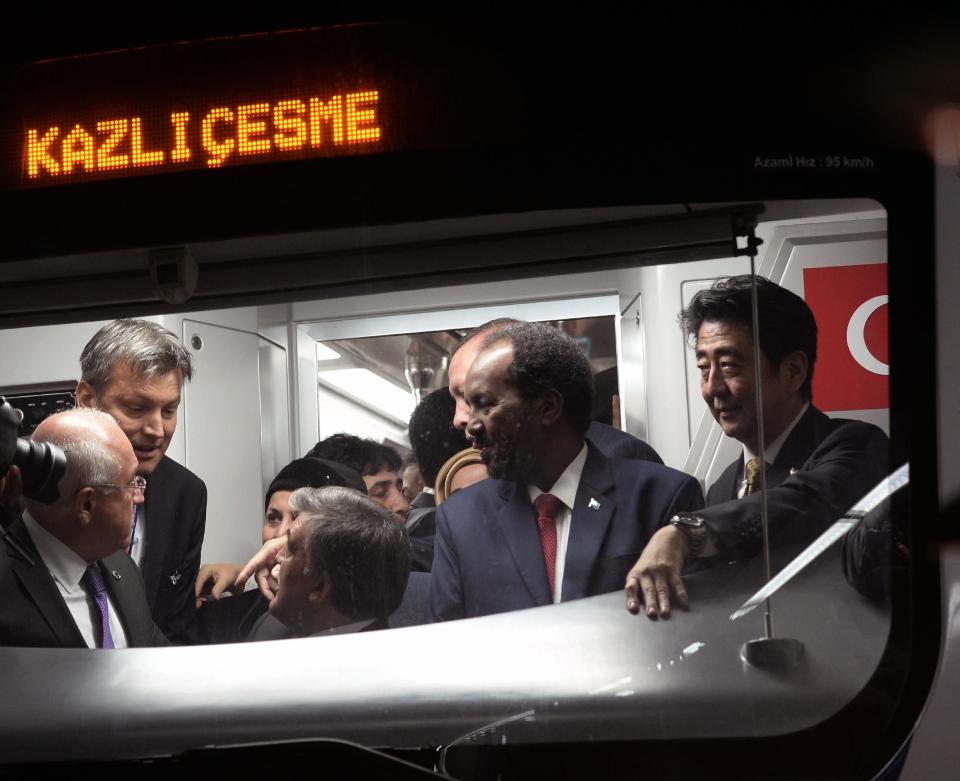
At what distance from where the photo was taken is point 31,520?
6.10ft

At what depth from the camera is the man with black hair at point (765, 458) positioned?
1.73 metres

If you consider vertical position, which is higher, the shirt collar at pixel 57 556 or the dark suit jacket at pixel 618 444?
the dark suit jacket at pixel 618 444

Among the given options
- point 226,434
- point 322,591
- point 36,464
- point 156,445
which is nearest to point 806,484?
point 322,591

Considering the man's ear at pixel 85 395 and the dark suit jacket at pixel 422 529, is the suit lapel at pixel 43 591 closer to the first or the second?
the man's ear at pixel 85 395

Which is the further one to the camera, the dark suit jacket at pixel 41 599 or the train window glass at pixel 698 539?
the dark suit jacket at pixel 41 599

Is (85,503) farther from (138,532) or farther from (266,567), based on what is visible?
(266,567)

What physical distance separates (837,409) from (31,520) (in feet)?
4.67

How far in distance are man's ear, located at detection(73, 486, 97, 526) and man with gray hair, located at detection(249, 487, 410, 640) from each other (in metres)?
0.36

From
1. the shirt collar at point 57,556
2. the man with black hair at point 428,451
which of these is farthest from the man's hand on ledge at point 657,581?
the shirt collar at point 57,556

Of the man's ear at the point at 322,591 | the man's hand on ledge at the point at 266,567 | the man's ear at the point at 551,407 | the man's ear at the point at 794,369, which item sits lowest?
the man's ear at the point at 322,591

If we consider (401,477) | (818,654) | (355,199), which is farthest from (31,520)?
(818,654)

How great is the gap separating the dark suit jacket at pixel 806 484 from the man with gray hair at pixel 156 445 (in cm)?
90

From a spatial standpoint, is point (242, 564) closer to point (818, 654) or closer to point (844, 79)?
point (818, 654)

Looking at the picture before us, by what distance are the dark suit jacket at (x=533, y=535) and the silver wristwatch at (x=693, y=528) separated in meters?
0.01
